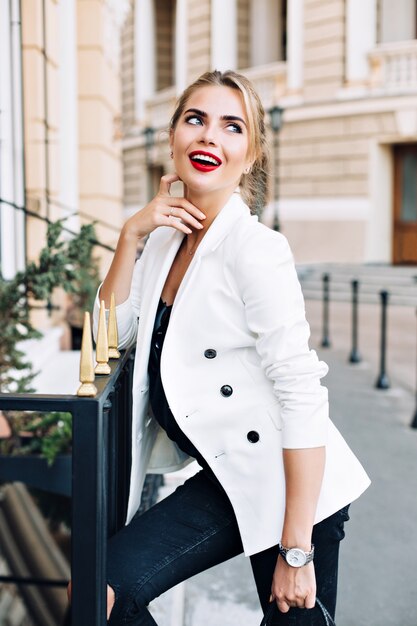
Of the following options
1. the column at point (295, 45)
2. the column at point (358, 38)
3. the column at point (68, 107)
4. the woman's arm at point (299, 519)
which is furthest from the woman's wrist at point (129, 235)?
the column at point (295, 45)

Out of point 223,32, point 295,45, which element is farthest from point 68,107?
point 223,32

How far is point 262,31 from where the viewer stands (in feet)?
72.9

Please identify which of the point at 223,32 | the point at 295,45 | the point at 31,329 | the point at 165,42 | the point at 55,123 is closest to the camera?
the point at 31,329

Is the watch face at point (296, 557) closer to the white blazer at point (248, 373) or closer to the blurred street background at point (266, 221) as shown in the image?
the white blazer at point (248, 373)

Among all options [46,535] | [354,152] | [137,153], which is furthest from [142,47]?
[46,535]

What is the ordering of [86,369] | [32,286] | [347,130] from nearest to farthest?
[86,369], [32,286], [347,130]

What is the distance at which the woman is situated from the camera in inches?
66.5

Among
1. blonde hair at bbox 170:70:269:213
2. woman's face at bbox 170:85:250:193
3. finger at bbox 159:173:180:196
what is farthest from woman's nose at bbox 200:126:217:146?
finger at bbox 159:173:180:196

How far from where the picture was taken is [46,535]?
169 inches

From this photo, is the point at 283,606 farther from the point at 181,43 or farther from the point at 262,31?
the point at 181,43

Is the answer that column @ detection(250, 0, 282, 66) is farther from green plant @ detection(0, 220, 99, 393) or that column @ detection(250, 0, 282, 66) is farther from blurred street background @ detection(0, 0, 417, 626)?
green plant @ detection(0, 220, 99, 393)

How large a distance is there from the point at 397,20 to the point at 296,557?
2013 cm

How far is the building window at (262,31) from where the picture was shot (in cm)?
2212

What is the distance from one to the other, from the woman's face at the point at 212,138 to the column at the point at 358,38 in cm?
1795
